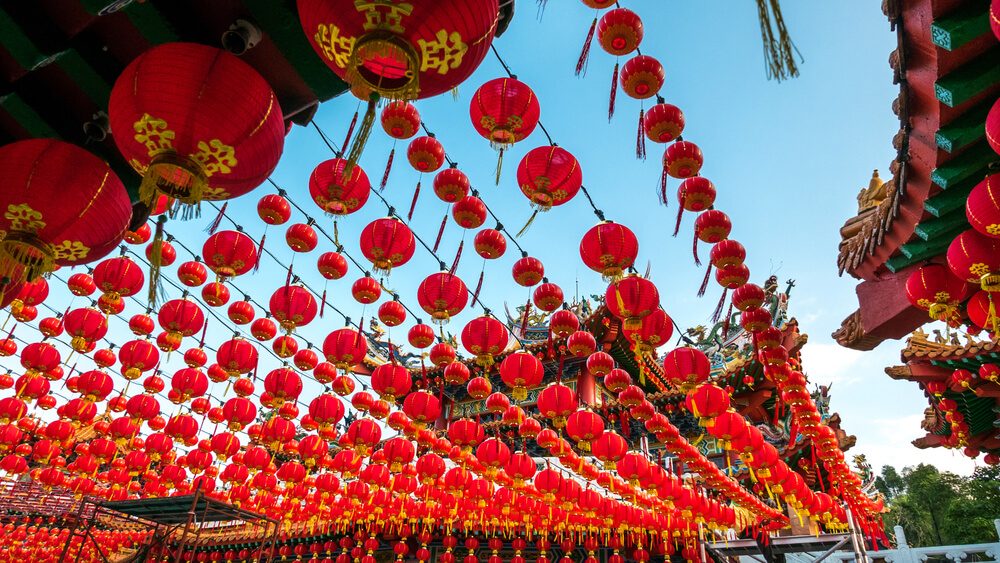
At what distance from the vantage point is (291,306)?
5305 millimetres

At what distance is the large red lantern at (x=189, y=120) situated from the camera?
2033mm

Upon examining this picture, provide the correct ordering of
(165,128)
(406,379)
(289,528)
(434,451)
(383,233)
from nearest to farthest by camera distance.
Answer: (165,128), (383,233), (406,379), (434,451), (289,528)

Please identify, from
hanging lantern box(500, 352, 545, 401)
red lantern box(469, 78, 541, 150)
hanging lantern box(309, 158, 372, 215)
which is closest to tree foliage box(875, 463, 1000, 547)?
hanging lantern box(500, 352, 545, 401)

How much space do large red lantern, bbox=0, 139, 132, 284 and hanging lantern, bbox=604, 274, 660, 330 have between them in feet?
12.4

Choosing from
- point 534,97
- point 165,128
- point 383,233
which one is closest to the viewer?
point 165,128

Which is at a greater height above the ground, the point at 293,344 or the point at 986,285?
the point at 293,344

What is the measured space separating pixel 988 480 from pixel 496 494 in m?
19.6

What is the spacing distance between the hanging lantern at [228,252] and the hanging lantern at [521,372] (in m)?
3.06

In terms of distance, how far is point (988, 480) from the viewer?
62.3ft

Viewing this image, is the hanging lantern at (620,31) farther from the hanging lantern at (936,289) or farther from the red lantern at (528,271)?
the hanging lantern at (936,289)

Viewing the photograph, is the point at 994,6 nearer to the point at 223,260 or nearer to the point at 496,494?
the point at 223,260

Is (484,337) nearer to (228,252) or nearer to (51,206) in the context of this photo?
(228,252)

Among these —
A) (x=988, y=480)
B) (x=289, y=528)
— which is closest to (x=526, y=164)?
(x=289, y=528)

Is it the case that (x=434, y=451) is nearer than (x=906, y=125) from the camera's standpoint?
No
